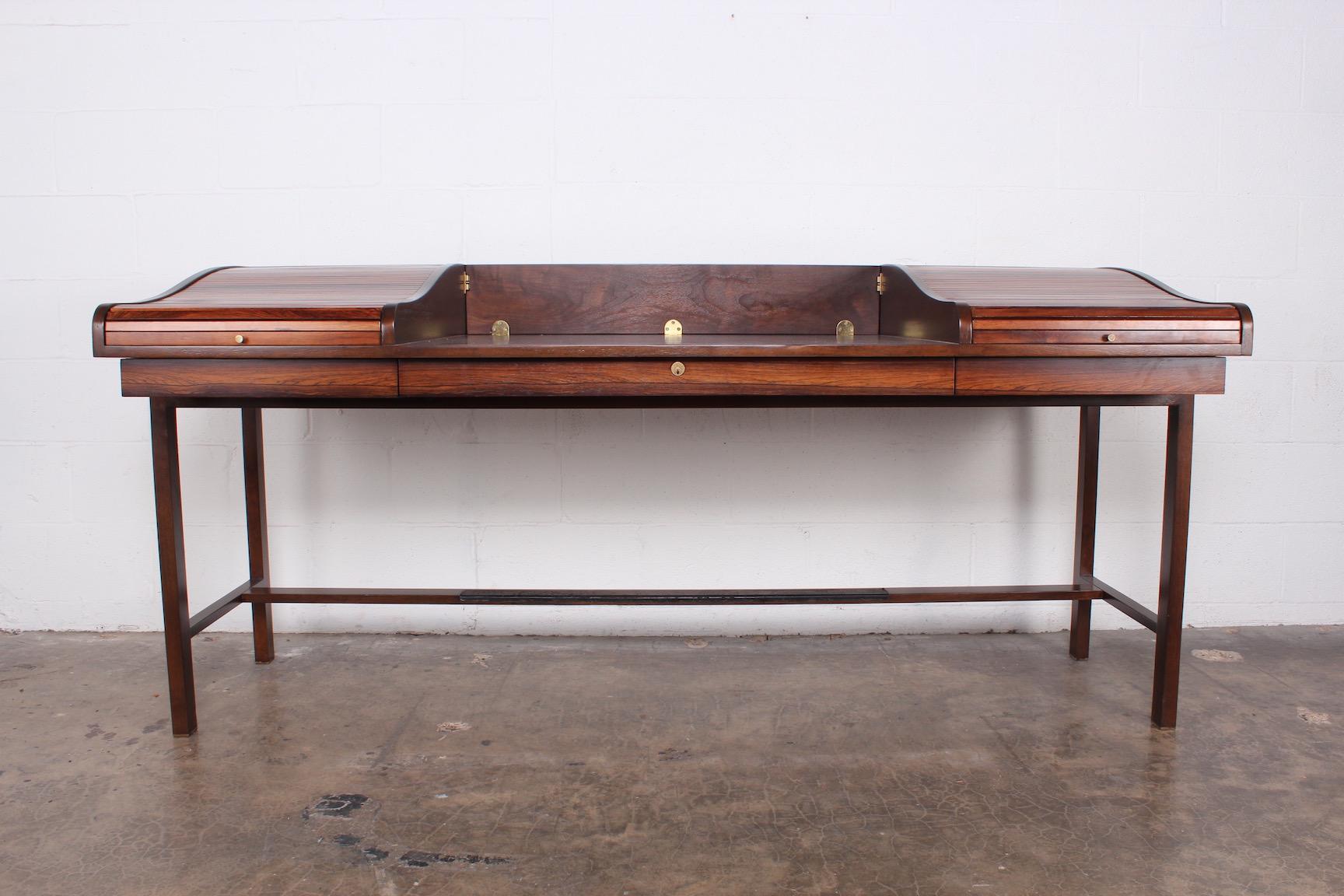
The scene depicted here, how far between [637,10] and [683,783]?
8.14 feet

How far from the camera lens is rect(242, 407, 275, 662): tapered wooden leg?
10.2ft

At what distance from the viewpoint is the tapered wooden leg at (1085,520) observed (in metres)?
3.15

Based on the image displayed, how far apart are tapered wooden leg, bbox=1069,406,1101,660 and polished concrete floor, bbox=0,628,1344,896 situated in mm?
105

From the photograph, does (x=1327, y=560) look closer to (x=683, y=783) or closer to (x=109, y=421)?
(x=683, y=783)

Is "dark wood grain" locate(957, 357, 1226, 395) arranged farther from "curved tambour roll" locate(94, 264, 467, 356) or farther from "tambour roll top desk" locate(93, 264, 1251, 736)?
"curved tambour roll" locate(94, 264, 467, 356)

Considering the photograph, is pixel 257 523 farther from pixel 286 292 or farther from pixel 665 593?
pixel 665 593

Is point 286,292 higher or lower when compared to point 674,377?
higher

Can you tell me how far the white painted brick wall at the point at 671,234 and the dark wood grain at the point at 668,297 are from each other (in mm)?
307

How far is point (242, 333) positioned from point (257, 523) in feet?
3.43

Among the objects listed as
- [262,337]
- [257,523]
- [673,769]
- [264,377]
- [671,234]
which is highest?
[671,234]

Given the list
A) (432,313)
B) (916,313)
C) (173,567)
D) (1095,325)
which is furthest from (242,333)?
(1095,325)

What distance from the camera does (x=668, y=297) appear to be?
3.07m

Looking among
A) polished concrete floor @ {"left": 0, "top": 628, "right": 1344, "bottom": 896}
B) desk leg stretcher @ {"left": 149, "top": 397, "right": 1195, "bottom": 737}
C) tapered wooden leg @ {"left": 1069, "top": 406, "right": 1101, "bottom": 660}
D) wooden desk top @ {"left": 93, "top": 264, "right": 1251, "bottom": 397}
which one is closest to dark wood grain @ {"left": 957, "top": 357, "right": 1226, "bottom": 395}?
wooden desk top @ {"left": 93, "top": 264, "right": 1251, "bottom": 397}

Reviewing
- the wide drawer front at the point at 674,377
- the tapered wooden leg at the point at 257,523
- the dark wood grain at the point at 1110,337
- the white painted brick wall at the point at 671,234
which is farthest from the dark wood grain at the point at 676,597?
the dark wood grain at the point at 1110,337
